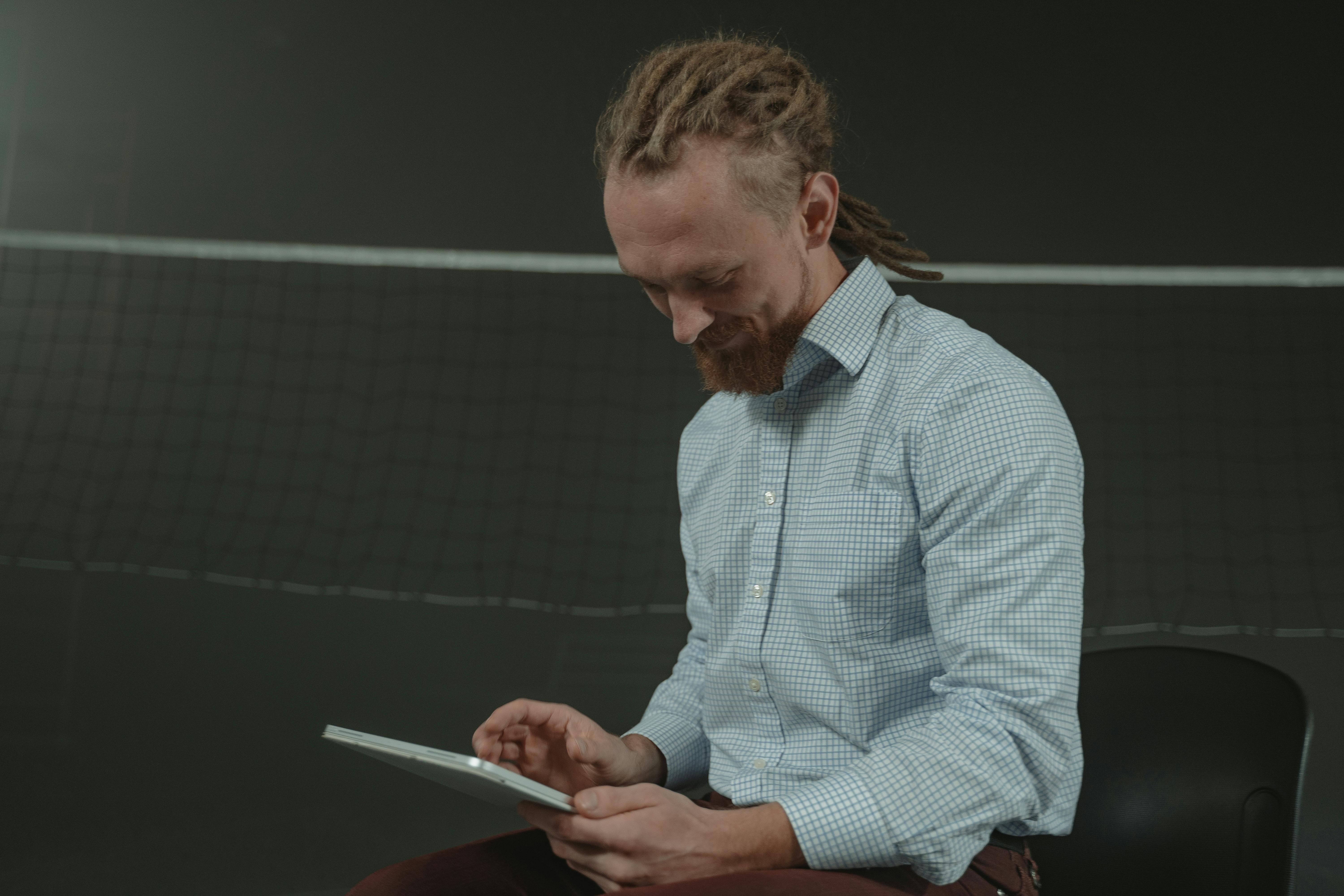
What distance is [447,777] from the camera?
3.03 feet

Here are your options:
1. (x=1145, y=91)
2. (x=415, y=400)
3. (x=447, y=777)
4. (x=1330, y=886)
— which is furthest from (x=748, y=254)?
(x=1145, y=91)

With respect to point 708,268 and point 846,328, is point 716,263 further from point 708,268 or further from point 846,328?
point 846,328

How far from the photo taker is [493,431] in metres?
3.62

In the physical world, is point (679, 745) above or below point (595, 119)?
below

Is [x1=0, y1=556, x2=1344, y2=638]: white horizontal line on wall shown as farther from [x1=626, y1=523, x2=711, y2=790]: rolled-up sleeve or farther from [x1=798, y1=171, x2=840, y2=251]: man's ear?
[x1=798, y1=171, x2=840, y2=251]: man's ear

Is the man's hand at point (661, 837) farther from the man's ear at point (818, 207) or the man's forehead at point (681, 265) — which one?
the man's ear at point (818, 207)

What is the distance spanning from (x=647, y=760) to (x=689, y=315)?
1.94 ft

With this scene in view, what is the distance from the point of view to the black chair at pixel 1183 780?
1.10 meters

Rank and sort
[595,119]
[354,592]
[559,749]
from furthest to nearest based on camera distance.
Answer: [595,119] < [354,592] < [559,749]

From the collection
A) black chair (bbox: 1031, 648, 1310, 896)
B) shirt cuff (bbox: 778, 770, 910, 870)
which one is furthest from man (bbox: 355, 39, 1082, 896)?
black chair (bbox: 1031, 648, 1310, 896)

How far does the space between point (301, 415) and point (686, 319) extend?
2.79m

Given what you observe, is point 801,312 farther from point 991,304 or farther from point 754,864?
point 991,304

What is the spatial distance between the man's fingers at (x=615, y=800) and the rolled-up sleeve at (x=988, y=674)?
0.47 feet

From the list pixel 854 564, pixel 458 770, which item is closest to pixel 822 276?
pixel 854 564
